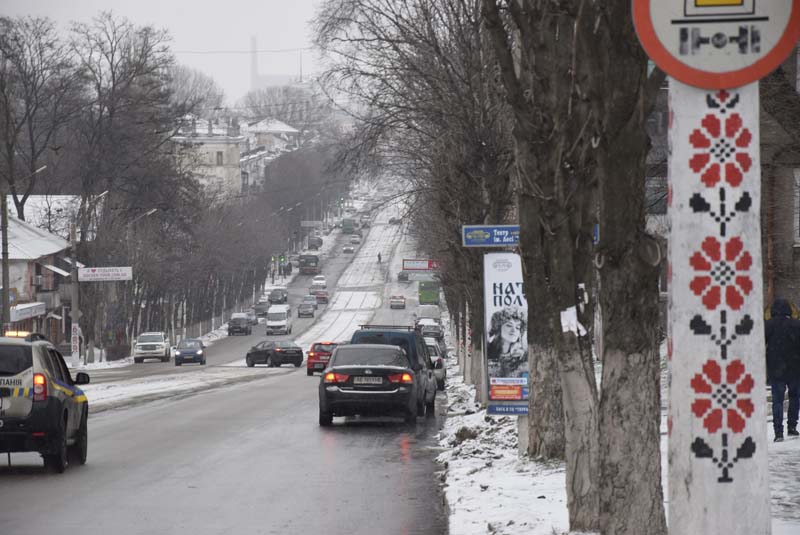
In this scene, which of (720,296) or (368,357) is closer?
(720,296)

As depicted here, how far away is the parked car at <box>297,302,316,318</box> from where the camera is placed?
12885 cm

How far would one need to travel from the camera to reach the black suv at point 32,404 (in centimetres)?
1766

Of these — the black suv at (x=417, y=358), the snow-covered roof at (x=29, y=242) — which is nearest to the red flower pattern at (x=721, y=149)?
the black suv at (x=417, y=358)

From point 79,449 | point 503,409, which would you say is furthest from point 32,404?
point 503,409

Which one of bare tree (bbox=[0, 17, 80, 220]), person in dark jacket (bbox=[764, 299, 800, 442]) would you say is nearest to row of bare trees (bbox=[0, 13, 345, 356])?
bare tree (bbox=[0, 17, 80, 220])

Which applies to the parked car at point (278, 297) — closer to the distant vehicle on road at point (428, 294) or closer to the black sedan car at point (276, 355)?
the distant vehicle on road at point (428, 294)

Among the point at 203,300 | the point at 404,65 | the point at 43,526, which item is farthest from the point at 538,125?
the point at 203,300

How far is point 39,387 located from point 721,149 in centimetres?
1305

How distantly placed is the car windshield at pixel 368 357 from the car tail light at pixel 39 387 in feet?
31.6

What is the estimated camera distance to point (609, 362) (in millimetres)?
9156

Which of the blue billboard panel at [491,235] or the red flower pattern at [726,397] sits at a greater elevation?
the blue billboard panel at [491,235]

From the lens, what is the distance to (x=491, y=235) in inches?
782

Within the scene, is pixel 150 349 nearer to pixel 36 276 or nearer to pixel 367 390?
pixel 36 276

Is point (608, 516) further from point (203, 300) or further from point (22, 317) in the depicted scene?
point (203, 300)
